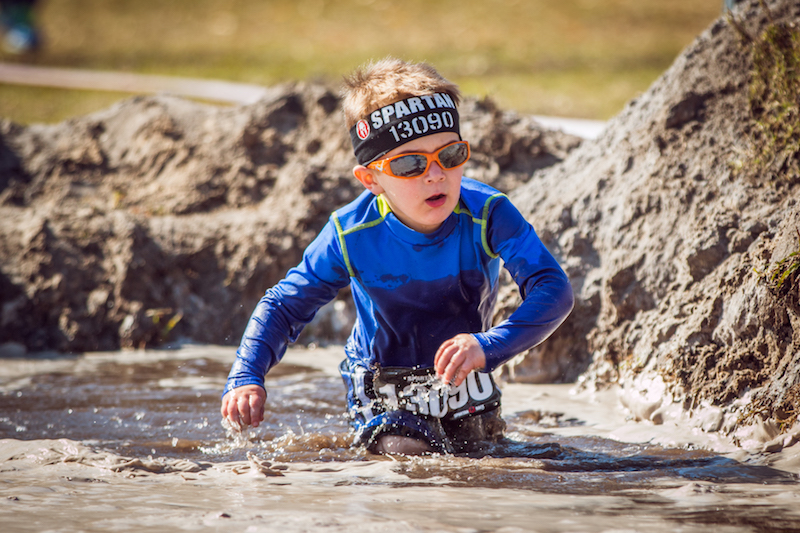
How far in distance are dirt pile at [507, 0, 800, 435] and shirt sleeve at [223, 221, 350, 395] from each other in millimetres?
1461

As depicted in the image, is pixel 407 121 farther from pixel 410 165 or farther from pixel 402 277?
pixel 402 277

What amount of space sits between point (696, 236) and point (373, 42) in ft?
55.9

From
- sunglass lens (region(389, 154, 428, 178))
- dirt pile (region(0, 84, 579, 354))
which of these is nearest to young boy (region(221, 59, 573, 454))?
sunglass lens (region(389, 154, 428, 178))

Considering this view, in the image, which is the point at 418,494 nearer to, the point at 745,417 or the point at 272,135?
Result: the point at 745,417

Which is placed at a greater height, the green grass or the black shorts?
the green grass

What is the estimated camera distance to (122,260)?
5480 mm

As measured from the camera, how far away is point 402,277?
3.06m

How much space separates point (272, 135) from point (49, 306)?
223 cm

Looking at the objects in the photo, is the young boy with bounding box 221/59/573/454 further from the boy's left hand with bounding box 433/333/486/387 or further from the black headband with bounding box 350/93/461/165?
the boy's left hand with bounding box 433/333/486/387

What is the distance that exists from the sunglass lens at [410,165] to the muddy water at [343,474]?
104cm

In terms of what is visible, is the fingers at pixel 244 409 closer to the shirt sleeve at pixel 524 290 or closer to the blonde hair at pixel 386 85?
the shirt sleeve at pixel 524 290

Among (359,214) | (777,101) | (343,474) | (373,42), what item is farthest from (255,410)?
(373,42)

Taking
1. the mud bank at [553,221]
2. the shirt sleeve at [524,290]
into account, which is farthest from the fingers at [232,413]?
the mud bank at [553,221]

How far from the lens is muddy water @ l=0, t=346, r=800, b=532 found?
2.10 meters
